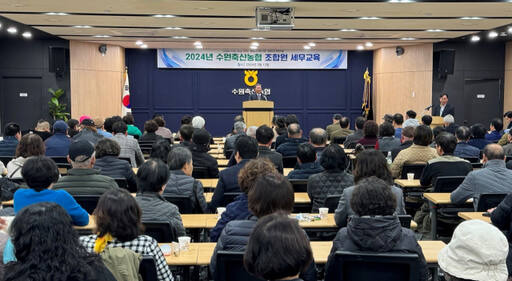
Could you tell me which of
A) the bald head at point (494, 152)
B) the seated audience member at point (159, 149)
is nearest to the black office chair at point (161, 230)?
the seated audience member at point (159, 149)

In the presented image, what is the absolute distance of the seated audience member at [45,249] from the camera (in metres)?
1.88

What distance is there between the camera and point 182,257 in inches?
129

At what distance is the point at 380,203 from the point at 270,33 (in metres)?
10.6

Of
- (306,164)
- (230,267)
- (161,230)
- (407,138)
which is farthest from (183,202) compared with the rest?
(407,138)

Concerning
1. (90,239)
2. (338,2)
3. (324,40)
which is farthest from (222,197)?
(324,40)

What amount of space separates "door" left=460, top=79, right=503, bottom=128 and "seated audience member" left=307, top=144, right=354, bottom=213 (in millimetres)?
12427

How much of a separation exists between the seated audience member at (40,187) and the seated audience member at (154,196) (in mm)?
510

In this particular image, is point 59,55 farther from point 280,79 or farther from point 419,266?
point 419,266

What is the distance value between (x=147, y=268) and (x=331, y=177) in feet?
8.12

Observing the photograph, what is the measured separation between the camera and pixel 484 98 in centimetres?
1583

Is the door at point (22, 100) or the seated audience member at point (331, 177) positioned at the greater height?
the door at point (22, 100)

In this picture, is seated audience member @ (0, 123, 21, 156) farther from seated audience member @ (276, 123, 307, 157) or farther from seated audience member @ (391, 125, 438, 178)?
seated audience member @ (391, 125, 438, 178)

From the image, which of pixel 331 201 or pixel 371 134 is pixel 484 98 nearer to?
pixel 371 134

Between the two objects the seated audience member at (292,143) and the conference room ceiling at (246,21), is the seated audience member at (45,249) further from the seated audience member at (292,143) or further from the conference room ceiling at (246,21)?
the conference room ceiling at (246,21)
